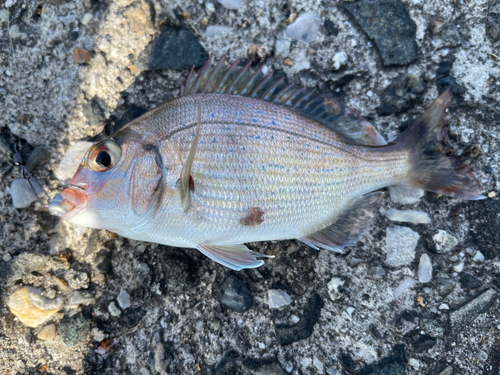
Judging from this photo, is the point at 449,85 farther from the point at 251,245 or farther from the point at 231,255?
the point at 231,255

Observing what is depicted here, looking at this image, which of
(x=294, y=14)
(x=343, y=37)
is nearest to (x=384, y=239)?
(x=343, y=37)

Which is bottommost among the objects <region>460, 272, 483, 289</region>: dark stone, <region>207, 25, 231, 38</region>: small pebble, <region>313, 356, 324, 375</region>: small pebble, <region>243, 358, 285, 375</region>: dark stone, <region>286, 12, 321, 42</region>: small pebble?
<region>243, 358, 285, 375</region>: dark stone

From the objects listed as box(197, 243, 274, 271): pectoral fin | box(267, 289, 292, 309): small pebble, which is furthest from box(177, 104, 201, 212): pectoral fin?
box(267, 289, 292, 309): small pebble

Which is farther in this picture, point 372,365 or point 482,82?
point 482,82

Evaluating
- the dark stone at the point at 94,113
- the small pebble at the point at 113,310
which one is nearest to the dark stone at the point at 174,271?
the small pebble at the point at 113,310

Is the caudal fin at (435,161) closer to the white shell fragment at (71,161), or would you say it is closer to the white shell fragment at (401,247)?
the white shell fragment at (401,247)

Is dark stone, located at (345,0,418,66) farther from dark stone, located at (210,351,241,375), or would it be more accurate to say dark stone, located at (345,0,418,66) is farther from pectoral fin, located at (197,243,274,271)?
dark stone, located at (210,351,241,375)

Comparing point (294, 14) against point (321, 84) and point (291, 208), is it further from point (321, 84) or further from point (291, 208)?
point (291, 208)
